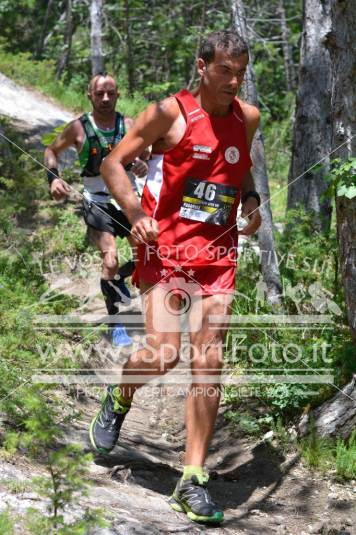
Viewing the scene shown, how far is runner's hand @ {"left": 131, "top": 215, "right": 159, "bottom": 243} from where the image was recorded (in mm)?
3885

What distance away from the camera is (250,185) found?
4621 mm

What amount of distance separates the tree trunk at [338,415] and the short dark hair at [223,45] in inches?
81.9

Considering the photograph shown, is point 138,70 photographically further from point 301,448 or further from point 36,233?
point 301,448

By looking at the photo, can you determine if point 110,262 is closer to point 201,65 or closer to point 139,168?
point 139,168

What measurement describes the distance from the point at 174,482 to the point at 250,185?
70.2 inches

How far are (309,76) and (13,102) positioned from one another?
848 cm

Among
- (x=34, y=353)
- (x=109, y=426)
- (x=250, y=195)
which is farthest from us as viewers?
(x=34, y=353)

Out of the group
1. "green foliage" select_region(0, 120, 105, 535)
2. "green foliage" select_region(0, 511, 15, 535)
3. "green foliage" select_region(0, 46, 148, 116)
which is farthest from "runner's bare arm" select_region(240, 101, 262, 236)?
"green foliage" select_region(0, 46, 148, 116)

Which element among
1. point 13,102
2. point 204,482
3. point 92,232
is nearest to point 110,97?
point 92,232

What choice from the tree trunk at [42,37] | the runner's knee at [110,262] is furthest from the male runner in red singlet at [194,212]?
the tree trunk at [42,37]

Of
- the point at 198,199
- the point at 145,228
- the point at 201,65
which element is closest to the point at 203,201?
the point at 198,199

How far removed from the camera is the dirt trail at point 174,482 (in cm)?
366

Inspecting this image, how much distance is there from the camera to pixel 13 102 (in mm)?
14797

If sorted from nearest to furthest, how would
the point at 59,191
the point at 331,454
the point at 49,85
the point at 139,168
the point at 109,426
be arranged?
the point at 109,426
the point at 331,454
the point at 59,191
the point at 139,168
the point at 49,85
